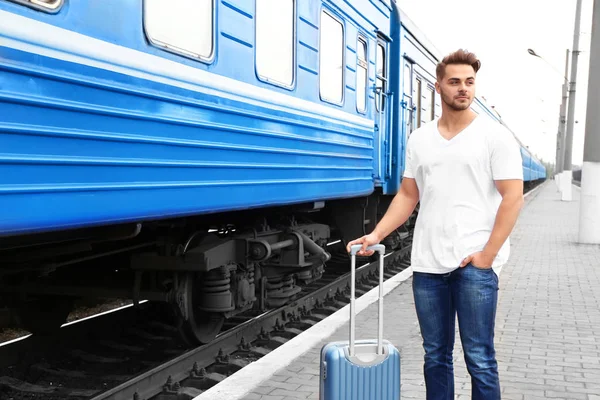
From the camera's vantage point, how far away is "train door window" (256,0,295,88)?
5.46 meters

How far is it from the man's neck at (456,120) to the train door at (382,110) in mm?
5670

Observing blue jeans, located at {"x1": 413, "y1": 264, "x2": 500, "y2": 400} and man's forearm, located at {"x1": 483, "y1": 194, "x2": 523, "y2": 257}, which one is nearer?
man's forearm, located at {"x1": 483, "y1": 194, "x2": 523, "y2": 257}

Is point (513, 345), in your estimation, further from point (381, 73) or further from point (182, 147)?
point (381, 73)

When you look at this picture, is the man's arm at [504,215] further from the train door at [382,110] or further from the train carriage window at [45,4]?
the train door at [382,110]

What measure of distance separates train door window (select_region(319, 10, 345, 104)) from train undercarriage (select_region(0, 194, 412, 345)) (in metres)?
1.22

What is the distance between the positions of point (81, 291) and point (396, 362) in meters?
3.03

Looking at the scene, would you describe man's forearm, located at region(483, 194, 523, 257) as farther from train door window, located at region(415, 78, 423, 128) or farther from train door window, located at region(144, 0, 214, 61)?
train door window, located at region(415, 78, 423, 128)

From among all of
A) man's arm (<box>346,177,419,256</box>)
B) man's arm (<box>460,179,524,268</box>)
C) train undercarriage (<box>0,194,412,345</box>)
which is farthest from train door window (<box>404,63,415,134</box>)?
man's arm (<box>460,179,524,268</box>)

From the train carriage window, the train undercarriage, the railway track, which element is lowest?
the railway track

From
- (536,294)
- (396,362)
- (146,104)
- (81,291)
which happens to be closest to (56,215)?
(146,104)

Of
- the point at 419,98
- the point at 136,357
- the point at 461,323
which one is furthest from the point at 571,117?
the point at 461,323

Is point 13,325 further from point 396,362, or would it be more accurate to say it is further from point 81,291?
point 396,362

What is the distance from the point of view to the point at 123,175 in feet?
12.4

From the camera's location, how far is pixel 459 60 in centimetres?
316
